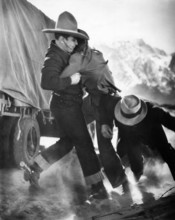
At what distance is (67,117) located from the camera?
1.89 meters

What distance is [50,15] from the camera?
229cm

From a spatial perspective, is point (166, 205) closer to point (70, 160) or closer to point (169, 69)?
point (70, 160)

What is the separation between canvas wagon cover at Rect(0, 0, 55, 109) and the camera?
181 centimetres

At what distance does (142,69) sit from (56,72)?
85 centimetres

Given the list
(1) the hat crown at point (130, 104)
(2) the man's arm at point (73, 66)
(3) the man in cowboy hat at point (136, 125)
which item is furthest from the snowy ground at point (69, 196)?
(2) the man's arm at point (73, 66)

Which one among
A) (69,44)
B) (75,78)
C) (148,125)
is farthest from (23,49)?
(148,125)

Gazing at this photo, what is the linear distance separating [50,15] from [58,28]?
391mm

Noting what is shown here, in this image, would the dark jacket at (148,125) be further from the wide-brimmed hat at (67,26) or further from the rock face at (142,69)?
the wide-brimmed hat at (67,26)

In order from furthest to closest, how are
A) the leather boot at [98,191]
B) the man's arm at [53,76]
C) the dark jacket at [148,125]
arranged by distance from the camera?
the dark jacket at [148,125]
the leather boot at [98,191]
the man's arm at [53,76]

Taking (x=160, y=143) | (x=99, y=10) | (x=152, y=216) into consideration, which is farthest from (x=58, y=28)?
(x=152, y=216)

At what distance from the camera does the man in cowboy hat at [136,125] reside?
6.78 feet

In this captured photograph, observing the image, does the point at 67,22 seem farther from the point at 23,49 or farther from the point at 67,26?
the point at 23,49

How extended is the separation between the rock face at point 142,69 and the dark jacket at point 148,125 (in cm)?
17

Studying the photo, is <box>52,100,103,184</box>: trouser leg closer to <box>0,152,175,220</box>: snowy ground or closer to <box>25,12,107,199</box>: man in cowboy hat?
<box>25,12,107,199</box>: man in cowboy hat
